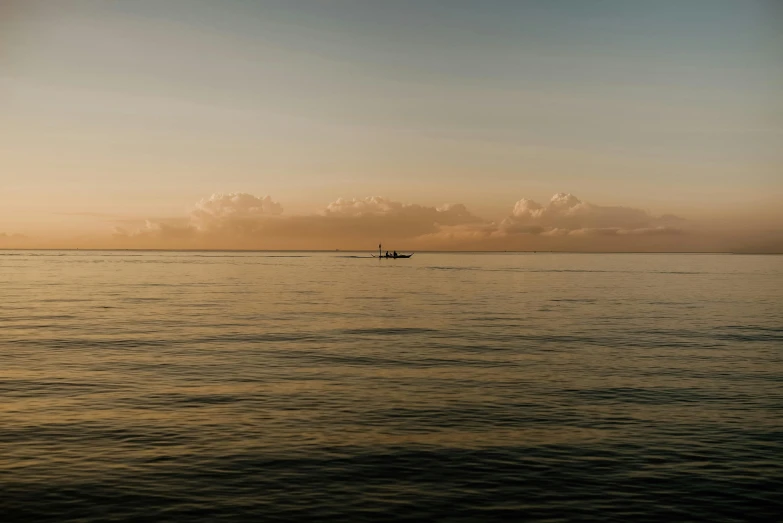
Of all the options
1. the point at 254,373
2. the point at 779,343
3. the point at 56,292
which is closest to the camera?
the point at 254,373

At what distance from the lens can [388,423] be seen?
2614 cm

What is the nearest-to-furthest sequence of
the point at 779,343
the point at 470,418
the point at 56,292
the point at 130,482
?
the point at 130,482 < the point at 470,418 < the point at 779,343 < the point at 56,292

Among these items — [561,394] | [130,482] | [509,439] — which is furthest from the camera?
[561,394]

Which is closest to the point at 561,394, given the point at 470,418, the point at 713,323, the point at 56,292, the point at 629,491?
the point at 470,418

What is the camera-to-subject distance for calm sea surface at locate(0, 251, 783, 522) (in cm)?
1833

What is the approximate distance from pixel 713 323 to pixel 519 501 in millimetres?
51337

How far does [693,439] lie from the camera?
24.3m

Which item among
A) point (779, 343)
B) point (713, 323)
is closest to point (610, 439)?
point (779, 343)

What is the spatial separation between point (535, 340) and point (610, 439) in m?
25.9

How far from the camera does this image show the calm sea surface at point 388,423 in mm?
18328

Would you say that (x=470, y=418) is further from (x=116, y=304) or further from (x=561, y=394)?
(x=116, y=304)

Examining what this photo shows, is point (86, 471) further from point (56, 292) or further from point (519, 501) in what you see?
point (56, 292)

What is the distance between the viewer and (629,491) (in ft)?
62.8

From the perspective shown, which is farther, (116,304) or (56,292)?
(56,292)
